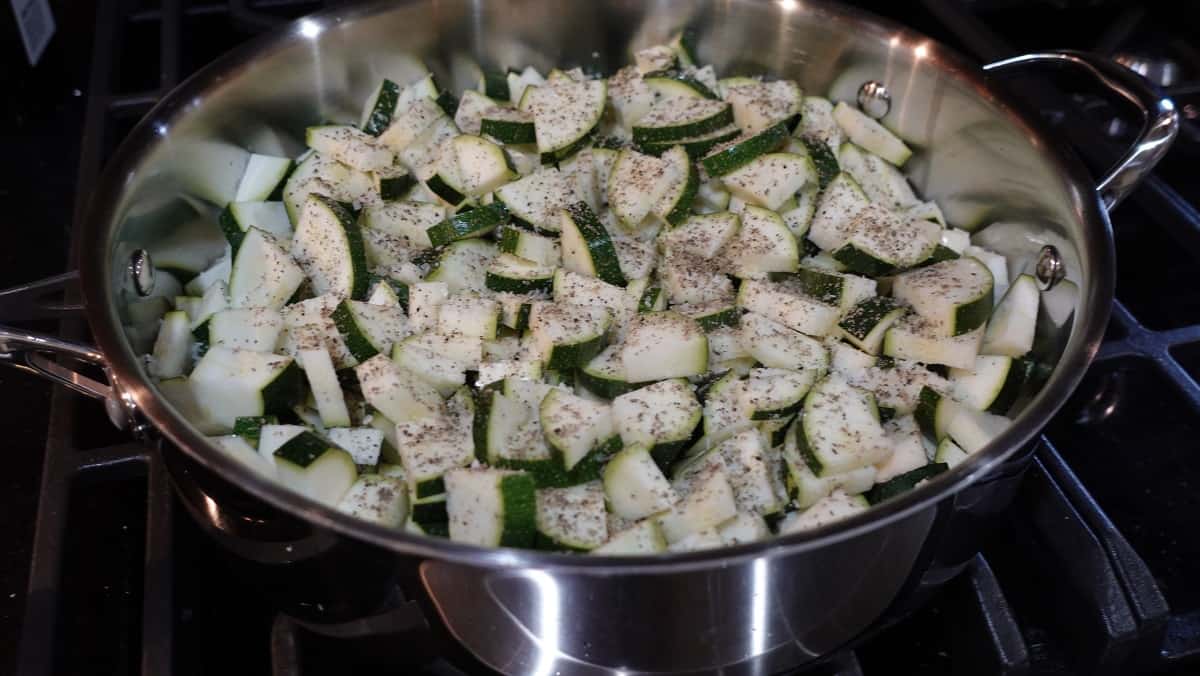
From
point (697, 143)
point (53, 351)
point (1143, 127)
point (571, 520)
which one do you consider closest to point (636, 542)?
point (571, 520)

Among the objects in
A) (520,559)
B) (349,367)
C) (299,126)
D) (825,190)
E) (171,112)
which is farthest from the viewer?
(299,126)

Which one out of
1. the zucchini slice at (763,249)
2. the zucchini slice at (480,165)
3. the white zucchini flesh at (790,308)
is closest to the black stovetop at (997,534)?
the white zucchini flesh at (790,308)

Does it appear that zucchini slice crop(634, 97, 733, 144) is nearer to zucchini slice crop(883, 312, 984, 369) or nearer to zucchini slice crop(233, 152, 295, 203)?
zucchini slice crop(883, 312, 984, 369)

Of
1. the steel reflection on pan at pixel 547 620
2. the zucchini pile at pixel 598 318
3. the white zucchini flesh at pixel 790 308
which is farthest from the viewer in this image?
the white zucchini flesh at pixel 790 308

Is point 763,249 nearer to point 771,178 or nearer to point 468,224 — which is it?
point 771,178

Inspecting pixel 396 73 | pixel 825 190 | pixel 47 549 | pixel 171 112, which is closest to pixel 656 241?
pixel 825 190

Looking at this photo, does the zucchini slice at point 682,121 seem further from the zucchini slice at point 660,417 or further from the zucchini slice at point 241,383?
the zucchini slice at point 241,383

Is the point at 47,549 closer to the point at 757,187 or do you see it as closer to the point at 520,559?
the point at 520,559
